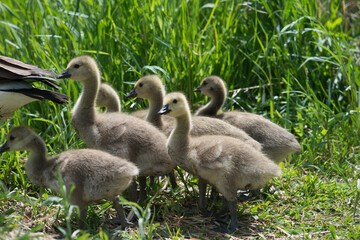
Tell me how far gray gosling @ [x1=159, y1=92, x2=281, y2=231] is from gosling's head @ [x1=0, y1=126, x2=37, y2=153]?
121 centimetres

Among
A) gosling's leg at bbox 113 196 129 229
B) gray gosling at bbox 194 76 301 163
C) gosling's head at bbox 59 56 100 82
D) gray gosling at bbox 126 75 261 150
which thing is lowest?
gosling's leg at bbox 113 196 129 229

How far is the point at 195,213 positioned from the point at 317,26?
10.5 ft

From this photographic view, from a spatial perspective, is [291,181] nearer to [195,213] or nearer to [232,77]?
[195,213]

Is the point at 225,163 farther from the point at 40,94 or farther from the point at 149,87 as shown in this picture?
the point at 40,94

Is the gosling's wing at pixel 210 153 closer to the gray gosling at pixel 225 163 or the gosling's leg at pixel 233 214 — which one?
the gray gosling at pixel 225 163

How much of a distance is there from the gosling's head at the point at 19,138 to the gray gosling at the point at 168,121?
1.33 meters

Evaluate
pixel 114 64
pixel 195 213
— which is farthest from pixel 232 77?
pixel 195 213

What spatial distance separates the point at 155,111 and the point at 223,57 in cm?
156

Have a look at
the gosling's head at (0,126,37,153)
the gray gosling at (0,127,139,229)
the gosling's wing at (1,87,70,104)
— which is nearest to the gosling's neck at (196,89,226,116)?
the gosling's wing at (1,87,70,104)

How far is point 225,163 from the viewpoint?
4.66 metres

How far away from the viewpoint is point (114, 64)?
6.57 m

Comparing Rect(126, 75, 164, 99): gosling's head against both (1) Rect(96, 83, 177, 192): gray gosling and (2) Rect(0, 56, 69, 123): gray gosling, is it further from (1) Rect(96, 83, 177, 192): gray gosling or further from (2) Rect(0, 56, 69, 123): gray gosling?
(2) Rect(0, 56, 69, 123): gray gosling

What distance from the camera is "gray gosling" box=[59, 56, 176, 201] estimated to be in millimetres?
5023

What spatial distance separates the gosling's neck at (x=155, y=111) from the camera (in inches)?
225
